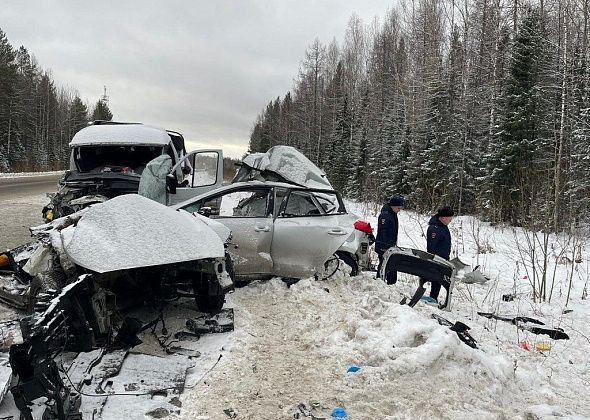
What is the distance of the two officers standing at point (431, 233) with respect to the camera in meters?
6.91

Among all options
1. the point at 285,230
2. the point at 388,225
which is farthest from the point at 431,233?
the point at 285,230

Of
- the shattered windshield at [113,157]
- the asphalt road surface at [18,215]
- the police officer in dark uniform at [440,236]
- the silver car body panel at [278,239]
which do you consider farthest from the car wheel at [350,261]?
the asphalt road surface at [18,215]

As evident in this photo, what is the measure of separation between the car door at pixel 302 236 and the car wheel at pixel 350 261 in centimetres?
39

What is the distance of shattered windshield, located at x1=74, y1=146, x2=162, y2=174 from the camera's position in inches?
388

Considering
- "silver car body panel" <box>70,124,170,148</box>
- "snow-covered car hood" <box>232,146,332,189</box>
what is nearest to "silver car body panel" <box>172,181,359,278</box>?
"snow-covered car hood" <box>232,146,332,189</box>

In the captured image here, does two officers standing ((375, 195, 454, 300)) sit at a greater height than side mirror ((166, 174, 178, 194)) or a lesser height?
lesser

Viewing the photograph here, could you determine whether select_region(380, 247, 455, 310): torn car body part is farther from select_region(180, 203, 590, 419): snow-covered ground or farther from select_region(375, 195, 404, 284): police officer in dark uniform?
select_region(375, 195, 404, 284): police officer in dark uniform

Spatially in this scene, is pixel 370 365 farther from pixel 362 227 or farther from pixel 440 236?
pixel 440 236

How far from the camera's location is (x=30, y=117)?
52.9 metres

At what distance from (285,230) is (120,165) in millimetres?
5538

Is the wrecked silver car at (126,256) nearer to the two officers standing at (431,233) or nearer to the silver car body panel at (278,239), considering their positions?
the silver car body panel at (278,239)

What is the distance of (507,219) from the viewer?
59.8 feet

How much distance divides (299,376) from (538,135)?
18.7 meters

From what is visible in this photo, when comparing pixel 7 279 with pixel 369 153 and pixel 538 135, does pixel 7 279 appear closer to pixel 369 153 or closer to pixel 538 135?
pixel 538 135
